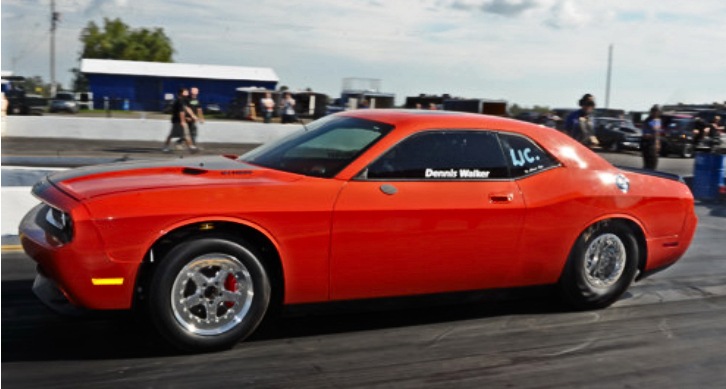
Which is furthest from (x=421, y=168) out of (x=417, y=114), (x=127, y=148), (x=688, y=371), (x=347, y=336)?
(x=127, y=148)

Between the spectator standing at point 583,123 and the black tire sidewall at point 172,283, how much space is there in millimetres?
7169

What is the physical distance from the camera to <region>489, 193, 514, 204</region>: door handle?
524cm

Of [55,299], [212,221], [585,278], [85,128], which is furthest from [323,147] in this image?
[85,128]

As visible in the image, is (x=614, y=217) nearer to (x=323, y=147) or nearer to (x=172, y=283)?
(x=323, y=147)

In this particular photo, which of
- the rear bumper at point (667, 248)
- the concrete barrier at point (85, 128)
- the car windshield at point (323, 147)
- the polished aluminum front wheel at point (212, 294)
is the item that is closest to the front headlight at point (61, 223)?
the polished aluminum front wheel at point (212, 294)

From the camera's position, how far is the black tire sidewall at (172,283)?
434cm

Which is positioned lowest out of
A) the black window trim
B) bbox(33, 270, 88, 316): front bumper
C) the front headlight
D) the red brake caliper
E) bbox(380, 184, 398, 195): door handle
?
bbox(33, 270, 88, 316): front bumper

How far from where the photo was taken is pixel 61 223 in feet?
14.6

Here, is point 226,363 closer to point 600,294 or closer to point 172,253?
point 172,253

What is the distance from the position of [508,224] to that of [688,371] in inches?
55.6

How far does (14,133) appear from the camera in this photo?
83.8 feet

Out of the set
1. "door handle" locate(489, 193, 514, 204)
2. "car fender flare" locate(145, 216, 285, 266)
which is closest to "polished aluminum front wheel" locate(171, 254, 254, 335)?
"car fender flare" locate(145, 216, 285, 266)

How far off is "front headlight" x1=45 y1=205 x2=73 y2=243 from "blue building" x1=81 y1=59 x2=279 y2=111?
2394 inches

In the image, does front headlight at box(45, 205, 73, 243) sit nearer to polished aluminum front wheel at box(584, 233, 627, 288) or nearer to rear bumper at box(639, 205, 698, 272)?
polished aluminum front wheel at box(584, 233, 627, 288)
